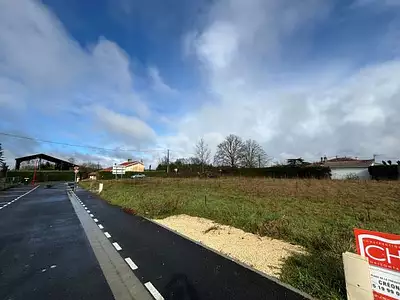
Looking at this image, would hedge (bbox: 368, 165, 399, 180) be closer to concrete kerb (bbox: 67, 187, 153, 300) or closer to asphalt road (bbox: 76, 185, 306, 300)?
asphalt road (bbox: 76, 185, 306, 300)

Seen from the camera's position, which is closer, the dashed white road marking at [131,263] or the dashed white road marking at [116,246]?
the dashed white road marking at [131,263]

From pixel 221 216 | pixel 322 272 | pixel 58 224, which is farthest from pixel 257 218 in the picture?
pixel 58 224

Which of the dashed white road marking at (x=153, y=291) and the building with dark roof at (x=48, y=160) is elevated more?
the building with dark roof at (x=48, y=160)

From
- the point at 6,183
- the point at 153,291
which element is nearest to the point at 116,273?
the point at 153,291

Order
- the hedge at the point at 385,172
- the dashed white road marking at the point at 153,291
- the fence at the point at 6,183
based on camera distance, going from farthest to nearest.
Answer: the hedge at the point at 385,172 < the fence at the point at 6,183 < the dashed white road marking at the point at 153,291

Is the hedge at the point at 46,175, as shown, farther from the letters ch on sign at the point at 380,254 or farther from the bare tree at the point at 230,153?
the letters ch on sign at the point at 380,254

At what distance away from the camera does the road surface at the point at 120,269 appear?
3.96 metres

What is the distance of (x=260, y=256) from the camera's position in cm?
563

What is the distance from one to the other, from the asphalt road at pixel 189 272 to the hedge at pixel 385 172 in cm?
3527

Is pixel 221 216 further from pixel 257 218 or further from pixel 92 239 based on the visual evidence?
pixel 92 239

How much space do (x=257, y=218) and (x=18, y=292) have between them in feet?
22.3

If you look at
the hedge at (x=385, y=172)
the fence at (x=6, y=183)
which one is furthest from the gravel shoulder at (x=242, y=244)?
the hedge at (x=385, y=172)

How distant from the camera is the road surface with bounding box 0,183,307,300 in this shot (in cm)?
396

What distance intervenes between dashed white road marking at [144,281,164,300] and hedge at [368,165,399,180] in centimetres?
3695
